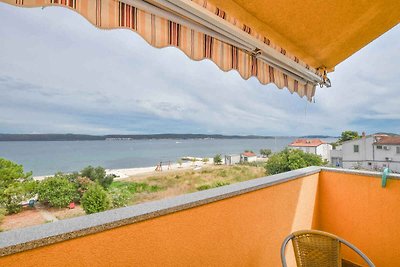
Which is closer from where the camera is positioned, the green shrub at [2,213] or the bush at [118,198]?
the green shrub at [2,213]

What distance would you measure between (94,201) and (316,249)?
2.14 metres

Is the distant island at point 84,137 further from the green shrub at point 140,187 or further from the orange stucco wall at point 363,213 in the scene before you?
the orange stucco wall at point 363,213

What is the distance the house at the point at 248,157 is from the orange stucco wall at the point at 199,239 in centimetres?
533

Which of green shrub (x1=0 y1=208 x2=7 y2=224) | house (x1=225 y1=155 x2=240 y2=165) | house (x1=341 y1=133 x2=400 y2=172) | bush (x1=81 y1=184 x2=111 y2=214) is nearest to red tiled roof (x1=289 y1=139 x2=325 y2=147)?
house (x1=341 y1=133 x2=400 y2=172)

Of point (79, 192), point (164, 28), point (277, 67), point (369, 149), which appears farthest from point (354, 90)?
point (79, 192)

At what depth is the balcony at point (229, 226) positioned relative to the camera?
880mm

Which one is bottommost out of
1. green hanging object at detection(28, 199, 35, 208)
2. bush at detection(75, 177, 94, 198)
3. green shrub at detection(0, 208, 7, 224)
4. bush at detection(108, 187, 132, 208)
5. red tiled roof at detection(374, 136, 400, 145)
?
bush at detection(108, 187, 132, 208)

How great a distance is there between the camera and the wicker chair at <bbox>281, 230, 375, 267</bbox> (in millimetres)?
1400

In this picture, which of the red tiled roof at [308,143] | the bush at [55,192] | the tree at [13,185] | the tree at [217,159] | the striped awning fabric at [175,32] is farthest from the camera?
the tree at [217,159]

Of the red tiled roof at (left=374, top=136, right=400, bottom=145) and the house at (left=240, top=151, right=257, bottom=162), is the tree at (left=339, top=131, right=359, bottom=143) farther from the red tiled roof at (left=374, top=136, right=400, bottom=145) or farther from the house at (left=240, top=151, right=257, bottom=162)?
the house at (left=240, top=151, right=257, bottom=162)

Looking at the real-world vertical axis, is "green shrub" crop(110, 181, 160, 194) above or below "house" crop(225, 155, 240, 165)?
below

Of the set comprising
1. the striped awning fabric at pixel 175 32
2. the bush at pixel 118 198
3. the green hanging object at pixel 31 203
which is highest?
the striped awning fabric at pixel 175 32

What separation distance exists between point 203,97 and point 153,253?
20.8 ft

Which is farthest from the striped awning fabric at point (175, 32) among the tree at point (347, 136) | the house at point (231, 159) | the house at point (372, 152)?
the house at point (231, 159)
